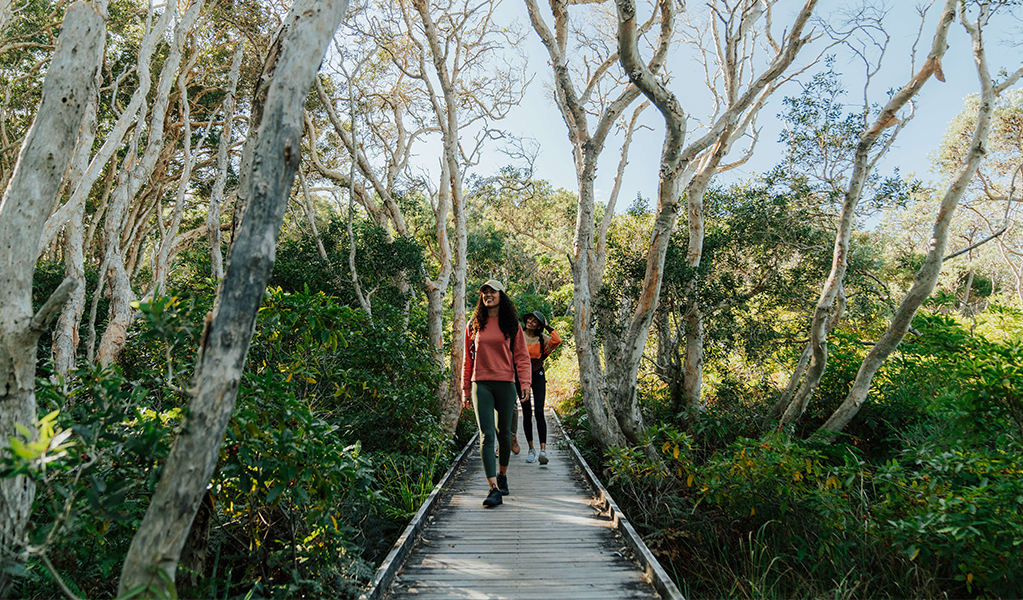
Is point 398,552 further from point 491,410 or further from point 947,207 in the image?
point 947,207

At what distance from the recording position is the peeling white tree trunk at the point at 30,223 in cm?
236

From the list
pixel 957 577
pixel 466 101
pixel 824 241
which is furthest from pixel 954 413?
pixel 466 101

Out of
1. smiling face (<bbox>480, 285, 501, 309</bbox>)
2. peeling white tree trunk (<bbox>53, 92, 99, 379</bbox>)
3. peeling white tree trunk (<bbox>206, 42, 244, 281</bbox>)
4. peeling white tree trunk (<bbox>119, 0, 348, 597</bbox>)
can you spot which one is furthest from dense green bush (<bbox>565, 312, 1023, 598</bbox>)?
peeling white tree trunk (<bbox>53, 92, 99, 379</bbox>)

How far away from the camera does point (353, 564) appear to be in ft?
10.1

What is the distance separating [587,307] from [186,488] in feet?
19.1

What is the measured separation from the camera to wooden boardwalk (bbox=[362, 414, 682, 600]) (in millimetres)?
3271

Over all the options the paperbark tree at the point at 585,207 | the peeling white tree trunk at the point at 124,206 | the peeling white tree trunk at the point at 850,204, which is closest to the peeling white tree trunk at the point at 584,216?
the paperbark tree at the point at 585,207

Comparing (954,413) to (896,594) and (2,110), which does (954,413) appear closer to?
(896,594)

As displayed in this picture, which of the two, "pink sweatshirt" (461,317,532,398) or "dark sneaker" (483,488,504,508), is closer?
"pink sweatshirt" (461,317,532,398)

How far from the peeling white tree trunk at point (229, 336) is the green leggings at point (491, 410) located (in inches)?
A: 110

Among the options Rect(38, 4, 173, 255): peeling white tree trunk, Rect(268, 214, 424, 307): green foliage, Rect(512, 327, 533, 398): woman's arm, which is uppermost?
Rect(38, 4, 173, 255): peeling white tree trunk

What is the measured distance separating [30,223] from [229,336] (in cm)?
173

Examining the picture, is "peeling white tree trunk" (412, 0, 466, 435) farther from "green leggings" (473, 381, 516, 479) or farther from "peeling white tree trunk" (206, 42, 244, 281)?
"peeling white tree trunk" (206, 42, 244, 281)

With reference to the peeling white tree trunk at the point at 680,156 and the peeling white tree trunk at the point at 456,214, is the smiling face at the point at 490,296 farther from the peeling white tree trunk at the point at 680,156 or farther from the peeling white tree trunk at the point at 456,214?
the peeling white tree trunk at the point at 456,214
